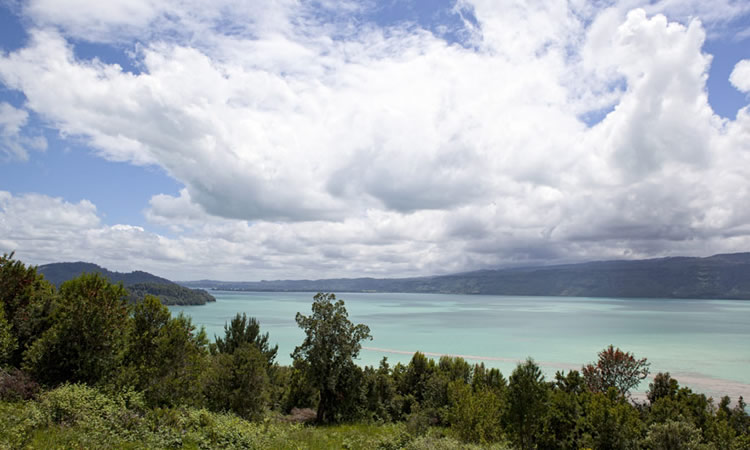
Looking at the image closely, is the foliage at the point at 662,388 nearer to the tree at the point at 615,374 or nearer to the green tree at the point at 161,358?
the tree at the point at 615,374

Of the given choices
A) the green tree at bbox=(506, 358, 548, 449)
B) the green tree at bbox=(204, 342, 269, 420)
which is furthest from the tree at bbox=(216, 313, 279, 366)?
the green tree at bbox=(506, 358, 548, 449)

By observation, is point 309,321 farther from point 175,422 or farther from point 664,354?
point 664,354

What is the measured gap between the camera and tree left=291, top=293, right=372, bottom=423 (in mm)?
30312

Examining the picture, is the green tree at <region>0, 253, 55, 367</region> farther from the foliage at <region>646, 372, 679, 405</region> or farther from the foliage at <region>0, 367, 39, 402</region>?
the foliage at <region>646, 372, 679, 405</region>

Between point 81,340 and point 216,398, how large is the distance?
8.11 meters

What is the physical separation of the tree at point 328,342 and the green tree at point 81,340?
1233 centimetres

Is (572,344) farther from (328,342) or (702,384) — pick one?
(328,342)

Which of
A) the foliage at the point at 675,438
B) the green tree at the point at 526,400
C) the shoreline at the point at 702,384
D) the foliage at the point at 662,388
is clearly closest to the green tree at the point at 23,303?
the green tree at the point at 526,400

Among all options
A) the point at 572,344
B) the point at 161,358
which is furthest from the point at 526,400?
the point at 572,344

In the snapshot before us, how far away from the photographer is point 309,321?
30719 millimetres

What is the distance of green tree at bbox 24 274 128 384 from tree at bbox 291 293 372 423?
12329 millimetres

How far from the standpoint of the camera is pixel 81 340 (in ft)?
65.4

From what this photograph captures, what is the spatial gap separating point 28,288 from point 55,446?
2087 cm

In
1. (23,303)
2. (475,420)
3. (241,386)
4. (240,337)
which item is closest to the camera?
(475,420)
